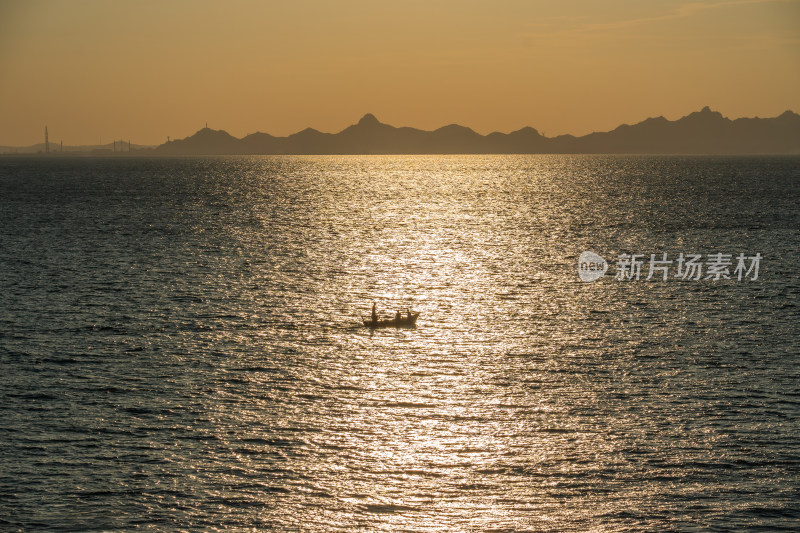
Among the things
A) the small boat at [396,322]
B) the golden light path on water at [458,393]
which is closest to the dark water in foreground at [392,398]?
the golden light path on water at [458,393]

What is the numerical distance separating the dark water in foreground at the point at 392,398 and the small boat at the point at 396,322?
1251 mm

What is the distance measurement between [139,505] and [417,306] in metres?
46.2

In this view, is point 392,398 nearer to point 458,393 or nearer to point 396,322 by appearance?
point 458,393

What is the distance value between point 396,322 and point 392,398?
19.5m

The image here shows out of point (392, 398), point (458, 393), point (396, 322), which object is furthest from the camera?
point (396, 322)

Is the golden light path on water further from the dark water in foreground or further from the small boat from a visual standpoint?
the small boat

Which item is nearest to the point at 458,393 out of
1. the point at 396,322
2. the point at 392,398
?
the point at 392,398

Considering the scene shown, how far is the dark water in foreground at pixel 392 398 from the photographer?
117 feet

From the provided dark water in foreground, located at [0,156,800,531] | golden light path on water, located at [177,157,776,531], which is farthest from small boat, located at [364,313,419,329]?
dark water in foreground, located at [0,156,800,531]

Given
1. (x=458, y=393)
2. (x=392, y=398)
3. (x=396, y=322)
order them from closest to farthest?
1. (x=392, y=398)
2. (x=458, y=393)
3. (x=396, y=322)

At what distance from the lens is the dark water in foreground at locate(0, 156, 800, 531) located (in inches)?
1403

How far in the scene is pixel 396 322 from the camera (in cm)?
6862

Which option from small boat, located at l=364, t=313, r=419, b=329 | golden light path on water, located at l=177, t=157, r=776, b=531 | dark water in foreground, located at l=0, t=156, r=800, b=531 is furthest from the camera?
small boat, located at l=364, t=313, r=419, b=329

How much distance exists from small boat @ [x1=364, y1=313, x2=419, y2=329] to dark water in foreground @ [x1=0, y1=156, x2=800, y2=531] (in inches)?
49.2
